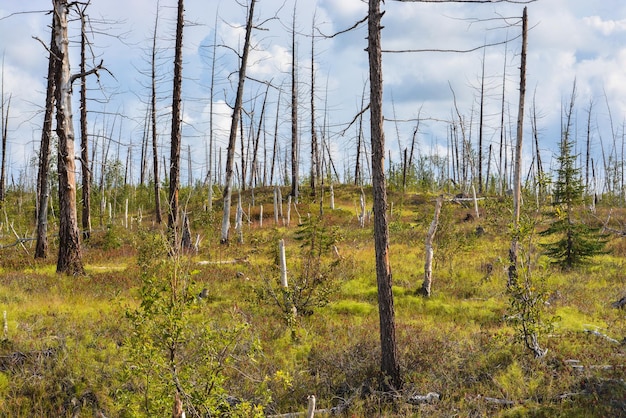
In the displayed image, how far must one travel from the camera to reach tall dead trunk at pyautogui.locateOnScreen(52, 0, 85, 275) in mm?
13867

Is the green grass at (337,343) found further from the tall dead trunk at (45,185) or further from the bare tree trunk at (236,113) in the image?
the bare tree trunk at (236,113)

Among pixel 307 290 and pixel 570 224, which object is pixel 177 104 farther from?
pixel 570 224

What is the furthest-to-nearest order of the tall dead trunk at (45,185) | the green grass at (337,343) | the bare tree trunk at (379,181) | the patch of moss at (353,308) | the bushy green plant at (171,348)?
the tall dead trunk at (45,185) < the patch of moss at (353,308) < the bare tree trunk at (379,181) < the green grass at (337,343) < the bushy green plant at (171,348)

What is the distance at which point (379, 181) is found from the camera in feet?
26.3

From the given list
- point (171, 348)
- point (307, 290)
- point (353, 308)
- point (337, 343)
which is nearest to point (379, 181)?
point (337, 343)

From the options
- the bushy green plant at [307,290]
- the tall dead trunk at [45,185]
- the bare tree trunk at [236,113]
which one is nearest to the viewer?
the bushy green plant at [307,290]

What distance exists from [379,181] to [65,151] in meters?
10.5

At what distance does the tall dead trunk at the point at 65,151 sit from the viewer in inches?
546

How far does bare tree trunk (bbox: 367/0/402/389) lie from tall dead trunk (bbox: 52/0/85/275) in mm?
10103

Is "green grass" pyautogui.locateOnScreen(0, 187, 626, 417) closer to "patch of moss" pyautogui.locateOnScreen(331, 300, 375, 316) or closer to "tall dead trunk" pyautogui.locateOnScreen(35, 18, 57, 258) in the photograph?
"patch of moss" pyautogui.locateOnScreen(331, 300, 375, 316)

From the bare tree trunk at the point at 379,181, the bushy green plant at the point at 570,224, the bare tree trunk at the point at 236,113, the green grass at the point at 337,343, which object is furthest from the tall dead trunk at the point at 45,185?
the bushy green plant at the point at 570,224

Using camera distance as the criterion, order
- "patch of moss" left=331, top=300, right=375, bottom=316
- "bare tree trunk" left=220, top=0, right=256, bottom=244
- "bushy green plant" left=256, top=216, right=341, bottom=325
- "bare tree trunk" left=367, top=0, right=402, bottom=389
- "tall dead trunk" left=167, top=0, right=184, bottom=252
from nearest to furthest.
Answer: "bare tree trunk" left=367, top=0, right=402, bottom=389 → "bushy green plant" left=256, top=216, right=341, bottom=325 → "patch of moss" left=331, top=300, right=375, bottom=316 → "tall dead trunk" left=167, top=0, right=184, bottom=252 → "bare tree trunk" left=220, top=0, right=256, bottom=244

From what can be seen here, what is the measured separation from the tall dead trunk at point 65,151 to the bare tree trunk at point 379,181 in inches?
398

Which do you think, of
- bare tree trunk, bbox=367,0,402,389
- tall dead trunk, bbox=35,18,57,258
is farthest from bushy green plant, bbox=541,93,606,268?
tall dead trunk, bbox=35,18,57,258
